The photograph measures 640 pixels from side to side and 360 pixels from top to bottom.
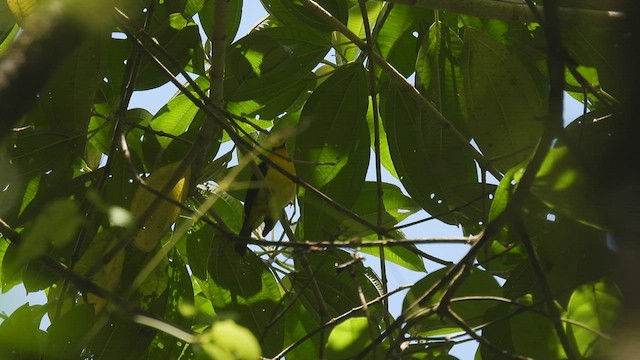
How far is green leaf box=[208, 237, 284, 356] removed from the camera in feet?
7.13

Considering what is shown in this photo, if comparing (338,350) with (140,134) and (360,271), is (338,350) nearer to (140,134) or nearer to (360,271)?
(360,271)

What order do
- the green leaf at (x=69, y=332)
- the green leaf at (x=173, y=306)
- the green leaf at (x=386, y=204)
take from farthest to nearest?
the green leaf at (x=386, y=204) → the green leaf at (x=173, y=306) → the green leaf at (x=69, y=332)

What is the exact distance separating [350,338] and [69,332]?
65 cm

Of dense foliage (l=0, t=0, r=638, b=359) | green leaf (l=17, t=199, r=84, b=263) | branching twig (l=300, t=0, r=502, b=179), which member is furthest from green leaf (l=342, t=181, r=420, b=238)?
green leaf (l=17, t=199, r=84, b=263)

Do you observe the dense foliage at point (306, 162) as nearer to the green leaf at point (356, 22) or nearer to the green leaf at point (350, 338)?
the green leaf at point (356, 22)

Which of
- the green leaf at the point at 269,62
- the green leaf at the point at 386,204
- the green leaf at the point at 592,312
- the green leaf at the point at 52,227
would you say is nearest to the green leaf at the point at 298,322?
the green leaf at the point at 386,204

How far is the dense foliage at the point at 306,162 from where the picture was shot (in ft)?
5.65

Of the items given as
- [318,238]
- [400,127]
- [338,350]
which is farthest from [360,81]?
[338,350]

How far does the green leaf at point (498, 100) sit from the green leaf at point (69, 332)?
0.91 metres

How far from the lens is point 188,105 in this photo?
248 cm

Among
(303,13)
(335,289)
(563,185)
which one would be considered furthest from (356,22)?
(563,185)

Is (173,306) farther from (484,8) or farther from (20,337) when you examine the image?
(484,8)

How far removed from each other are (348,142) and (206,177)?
384 millimetres

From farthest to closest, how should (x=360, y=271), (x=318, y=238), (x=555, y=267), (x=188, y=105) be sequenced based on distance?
(x=188, y=105) < (x=360, y=271) < (x=318, y=238) < (x=555, y=267)
